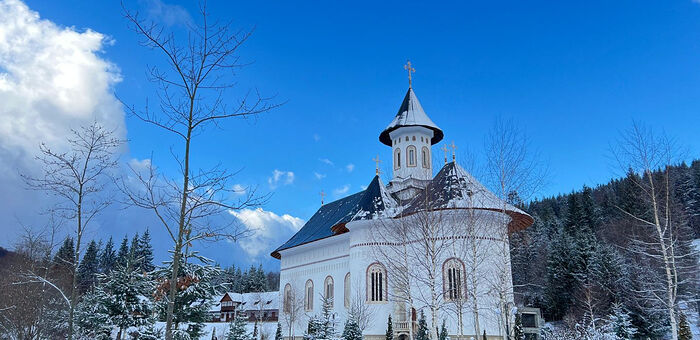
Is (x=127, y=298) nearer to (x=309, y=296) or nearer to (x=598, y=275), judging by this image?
(x=309, y=296)

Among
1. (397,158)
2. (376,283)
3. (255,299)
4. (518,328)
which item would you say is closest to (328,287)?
(376,283)

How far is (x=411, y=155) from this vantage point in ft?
109

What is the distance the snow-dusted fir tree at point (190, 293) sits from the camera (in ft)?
49.7

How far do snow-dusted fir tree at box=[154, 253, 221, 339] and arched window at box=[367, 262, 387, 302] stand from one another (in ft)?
37.4

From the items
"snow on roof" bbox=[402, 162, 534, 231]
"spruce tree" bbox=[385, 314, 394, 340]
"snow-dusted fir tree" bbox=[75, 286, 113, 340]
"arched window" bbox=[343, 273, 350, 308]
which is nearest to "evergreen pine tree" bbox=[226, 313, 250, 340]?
"snow-dusted fir tree" bbox=[75, 286, 113, 340]

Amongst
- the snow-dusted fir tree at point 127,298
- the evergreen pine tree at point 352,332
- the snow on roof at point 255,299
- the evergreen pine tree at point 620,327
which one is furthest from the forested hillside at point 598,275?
the snow on roof at point 255,299

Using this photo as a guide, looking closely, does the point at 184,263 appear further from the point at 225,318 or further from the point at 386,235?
the point at 225,318

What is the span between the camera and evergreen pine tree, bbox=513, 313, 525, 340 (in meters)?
18.9

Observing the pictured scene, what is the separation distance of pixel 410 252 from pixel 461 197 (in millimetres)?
3924

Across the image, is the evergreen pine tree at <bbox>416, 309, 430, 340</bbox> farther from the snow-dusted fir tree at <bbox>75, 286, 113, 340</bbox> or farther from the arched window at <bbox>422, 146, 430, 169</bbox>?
the arched window at <bbox>422, 146, 430, 169</bbox>

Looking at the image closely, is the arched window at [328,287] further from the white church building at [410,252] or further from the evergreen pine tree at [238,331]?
the evergreen pine tree at [238,331]

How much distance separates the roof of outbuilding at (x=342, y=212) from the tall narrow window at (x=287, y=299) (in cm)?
291

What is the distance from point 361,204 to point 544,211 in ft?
153

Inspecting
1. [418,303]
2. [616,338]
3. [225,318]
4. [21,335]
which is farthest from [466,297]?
[225,318]
